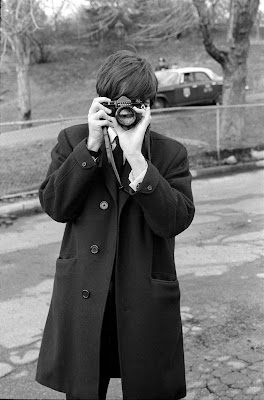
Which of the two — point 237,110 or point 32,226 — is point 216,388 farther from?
point 237,110

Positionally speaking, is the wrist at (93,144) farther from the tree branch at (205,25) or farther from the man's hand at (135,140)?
the tree branch at (205,25)

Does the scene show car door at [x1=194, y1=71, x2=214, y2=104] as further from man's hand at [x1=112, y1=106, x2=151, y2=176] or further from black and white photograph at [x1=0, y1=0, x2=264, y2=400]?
man's hand at [x1=112, y1=106, x2=151, y2=176]

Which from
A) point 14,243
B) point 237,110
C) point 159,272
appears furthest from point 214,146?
point 159,272

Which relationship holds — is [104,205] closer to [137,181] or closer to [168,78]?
[137,181]

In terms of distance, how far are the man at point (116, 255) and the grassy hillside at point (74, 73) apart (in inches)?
856

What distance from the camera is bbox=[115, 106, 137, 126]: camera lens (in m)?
1.97

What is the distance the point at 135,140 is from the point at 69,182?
0.29m

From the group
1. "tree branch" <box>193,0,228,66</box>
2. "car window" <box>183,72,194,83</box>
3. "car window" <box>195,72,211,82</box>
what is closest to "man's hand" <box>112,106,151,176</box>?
"tree branch" <box>193,0,228,66</box>

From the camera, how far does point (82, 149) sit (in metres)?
2.11

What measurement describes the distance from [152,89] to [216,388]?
83.2 inches

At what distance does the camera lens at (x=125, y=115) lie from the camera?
1.97 m

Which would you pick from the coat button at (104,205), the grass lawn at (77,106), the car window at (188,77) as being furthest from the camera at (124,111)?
the car window at (188,77)

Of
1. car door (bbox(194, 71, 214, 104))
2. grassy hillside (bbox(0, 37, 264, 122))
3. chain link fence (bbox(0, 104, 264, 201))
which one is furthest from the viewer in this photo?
grassy hillside (bbox(0, 37, 264, 122))

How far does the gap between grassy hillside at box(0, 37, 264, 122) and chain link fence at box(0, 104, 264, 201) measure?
35.0 ft
